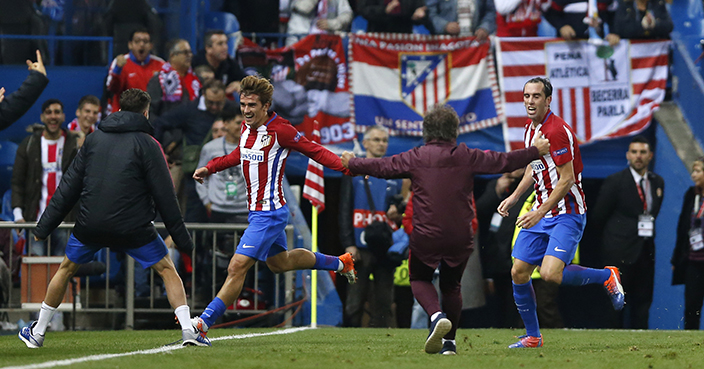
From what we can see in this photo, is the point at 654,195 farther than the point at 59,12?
No

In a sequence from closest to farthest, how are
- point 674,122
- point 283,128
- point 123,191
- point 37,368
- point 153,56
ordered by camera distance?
point 37,368 → point 123,191 → point 283,128 → point 153,56 → point 674,122

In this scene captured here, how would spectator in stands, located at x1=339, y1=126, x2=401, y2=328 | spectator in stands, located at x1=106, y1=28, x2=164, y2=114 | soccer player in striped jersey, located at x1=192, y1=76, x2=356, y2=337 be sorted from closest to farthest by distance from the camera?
1. soccer player in striped jersey, located at x1=192, y1=76, x2=356, y2=337
2. spectator in stands, located at x1=339, y1=126, x2=401, y2=328
3. spectator in stands, located at x1=106, y1=28, x2=164, y2=114

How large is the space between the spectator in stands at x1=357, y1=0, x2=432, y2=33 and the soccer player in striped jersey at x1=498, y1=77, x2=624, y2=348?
6.18 meters

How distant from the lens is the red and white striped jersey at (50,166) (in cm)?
1198

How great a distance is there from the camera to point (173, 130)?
1266cm

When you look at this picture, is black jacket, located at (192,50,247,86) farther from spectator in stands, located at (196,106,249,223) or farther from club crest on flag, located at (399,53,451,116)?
club crest on flag, located at (399,53,451,116)

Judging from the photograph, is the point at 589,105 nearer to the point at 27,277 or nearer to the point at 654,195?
the point at 654,195

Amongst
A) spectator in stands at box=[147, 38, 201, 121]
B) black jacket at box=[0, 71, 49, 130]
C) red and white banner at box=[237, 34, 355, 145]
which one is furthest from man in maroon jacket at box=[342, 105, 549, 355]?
red and white banner at box=[237, 34, 355, 145]

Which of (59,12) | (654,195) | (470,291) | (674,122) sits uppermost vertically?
(59,12)

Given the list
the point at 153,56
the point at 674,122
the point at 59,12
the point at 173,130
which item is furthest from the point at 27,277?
the point at 674,122

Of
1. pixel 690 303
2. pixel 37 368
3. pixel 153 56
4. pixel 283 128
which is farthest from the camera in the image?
pixel 153 56

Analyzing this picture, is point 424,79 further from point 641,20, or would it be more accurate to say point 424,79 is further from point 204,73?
point 641,20

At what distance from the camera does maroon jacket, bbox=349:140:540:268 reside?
7027 millimetres

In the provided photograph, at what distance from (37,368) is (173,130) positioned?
22.9 ft
